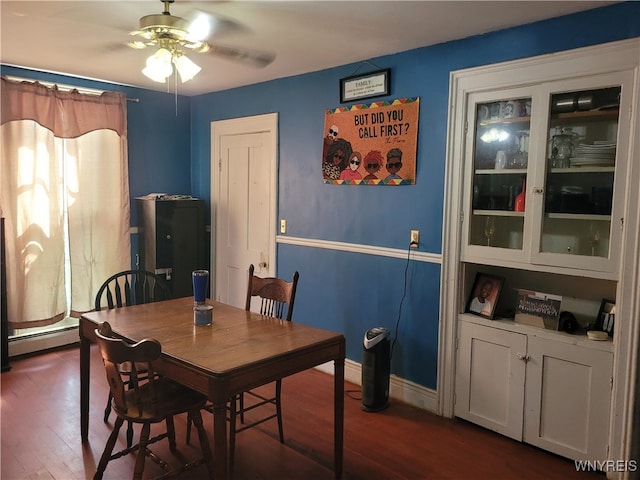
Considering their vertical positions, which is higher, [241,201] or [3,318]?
[241,201]

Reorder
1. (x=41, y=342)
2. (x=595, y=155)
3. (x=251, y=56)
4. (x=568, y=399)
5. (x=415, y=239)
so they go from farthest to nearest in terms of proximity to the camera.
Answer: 1. (x=41, y=342)
2. (x=251, y=56)
3. (x=415, y=239)
4. (x=568, y=399)
5. (x=595, y=155)

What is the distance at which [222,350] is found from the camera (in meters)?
2.20

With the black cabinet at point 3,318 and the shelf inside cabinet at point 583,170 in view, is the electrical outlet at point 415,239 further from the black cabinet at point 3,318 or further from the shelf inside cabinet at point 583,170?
the black cabinet at point 3,318

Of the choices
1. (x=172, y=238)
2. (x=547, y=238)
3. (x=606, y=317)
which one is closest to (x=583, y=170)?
(x=547, y=238)

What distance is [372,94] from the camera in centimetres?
352

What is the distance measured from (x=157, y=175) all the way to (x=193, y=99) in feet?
2.89

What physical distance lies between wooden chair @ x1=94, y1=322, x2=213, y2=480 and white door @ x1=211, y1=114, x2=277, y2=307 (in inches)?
82.3

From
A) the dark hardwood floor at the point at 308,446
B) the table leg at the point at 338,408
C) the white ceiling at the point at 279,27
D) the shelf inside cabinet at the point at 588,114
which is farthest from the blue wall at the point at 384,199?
→ the table leg at the point at 338,408

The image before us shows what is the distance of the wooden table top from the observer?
2102mm

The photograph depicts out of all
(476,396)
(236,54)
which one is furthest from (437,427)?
(236,54)

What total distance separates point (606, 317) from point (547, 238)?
51 cm

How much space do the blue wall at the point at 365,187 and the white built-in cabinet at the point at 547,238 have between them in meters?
0.11

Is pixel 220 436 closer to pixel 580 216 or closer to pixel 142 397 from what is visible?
pixel 142 397

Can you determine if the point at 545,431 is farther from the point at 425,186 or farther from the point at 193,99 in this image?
the point at 193,99
